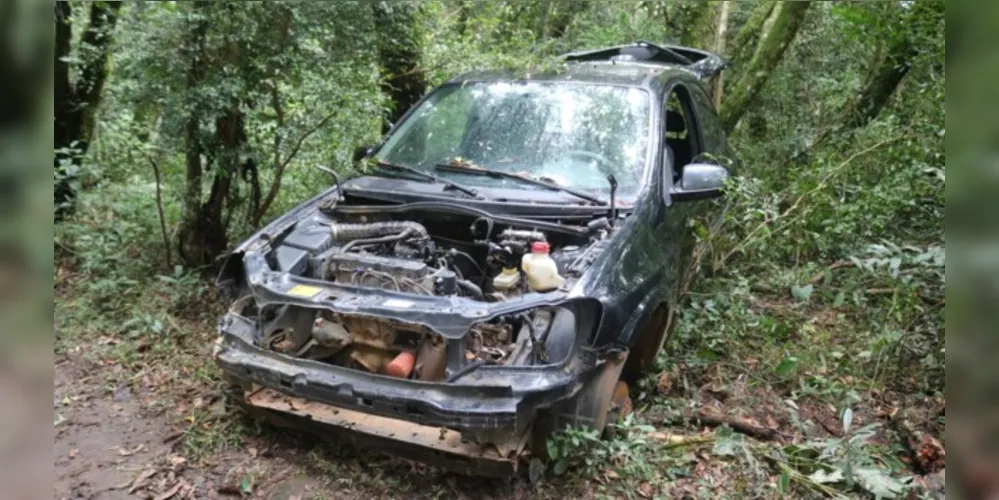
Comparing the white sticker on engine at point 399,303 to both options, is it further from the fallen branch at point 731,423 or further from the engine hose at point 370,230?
the fallen branch at point 731,423

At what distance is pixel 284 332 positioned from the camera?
10.7ft

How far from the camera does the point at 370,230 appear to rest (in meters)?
3.66

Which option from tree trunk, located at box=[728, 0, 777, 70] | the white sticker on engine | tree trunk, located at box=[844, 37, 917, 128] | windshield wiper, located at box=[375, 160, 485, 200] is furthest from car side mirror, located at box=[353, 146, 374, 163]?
tree trunk, located at box=[728, 0, 777, 70]

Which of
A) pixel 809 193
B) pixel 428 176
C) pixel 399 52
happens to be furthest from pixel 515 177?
pixel 809 193

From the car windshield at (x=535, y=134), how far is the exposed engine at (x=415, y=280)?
1.65ft

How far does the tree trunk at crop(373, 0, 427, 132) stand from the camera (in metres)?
4.84

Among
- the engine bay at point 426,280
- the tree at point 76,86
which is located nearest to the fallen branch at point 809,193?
the engine bay at point 426,280

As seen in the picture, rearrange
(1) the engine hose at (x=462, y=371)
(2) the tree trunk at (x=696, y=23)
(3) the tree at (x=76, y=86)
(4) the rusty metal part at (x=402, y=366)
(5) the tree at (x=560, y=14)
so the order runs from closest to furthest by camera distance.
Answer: (1) the engine hose at (x=462, y=371) → (4) the rusty metal part at (x=402, y=366) → (3) the tree at (x=76, y=86) → (2) the tree trunk at (x=696, y=23) → (5) the tree at (x=560, y=14)

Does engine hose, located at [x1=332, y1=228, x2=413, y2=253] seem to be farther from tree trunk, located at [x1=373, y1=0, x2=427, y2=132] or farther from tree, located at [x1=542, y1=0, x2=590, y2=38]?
tree, located at [x1=542, y1=0, x2=590, y2=38]

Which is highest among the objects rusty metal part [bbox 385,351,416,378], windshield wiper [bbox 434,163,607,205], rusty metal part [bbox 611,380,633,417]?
windshield wiper [bbox 434,163,607,205]

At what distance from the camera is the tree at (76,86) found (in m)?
4.78

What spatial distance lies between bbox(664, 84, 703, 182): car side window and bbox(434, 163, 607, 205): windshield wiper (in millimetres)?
1377
